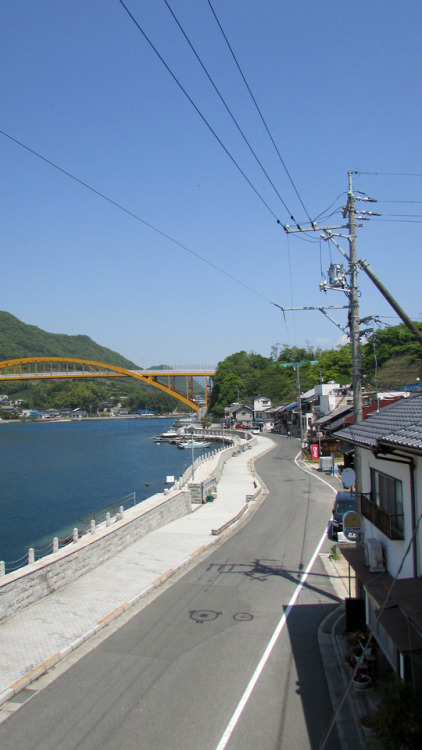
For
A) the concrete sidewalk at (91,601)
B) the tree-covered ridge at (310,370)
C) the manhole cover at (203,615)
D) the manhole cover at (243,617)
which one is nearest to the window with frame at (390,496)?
the manhole cover at (243,617)

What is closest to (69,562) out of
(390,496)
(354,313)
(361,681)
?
(361,681)

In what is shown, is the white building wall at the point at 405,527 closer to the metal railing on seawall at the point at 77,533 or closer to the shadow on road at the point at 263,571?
the shadow on road at the point at 263,571

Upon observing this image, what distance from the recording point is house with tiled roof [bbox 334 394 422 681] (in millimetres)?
6395

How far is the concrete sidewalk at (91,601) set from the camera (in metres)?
9.31

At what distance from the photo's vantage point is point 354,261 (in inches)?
487

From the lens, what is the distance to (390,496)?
8742 mm

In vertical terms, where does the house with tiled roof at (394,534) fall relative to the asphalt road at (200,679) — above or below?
above

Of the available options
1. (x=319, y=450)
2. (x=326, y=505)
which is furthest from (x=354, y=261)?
(x=319, y=450)

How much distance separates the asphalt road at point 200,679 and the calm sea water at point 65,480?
16.6m

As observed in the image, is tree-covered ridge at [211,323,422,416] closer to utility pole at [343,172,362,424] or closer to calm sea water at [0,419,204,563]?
calm sea water at [0,419,204,563]

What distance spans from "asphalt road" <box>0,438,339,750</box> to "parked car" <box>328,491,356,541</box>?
398 centimetres

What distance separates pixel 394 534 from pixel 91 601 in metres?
7.75

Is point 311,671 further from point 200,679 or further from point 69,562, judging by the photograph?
point 69,562

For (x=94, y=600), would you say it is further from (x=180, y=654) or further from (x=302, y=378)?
(x=302, y=378)
